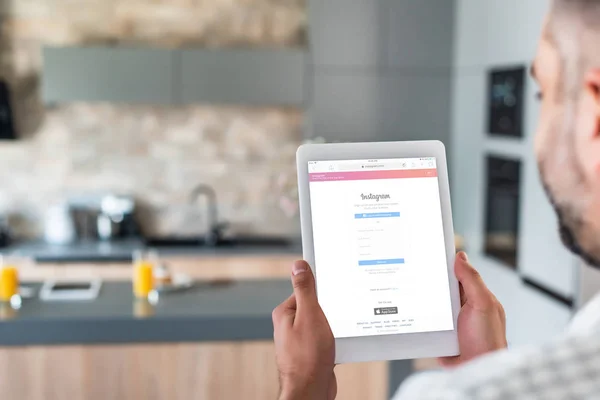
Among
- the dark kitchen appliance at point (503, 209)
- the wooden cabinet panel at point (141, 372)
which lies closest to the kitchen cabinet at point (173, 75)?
the dark kitchen appliance at point (503, 209)

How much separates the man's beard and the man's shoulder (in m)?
Result: 0.19

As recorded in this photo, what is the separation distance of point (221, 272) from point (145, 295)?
1.32 meters

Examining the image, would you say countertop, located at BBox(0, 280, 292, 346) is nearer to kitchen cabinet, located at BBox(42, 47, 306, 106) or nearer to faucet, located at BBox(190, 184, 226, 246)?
kitchen cabinet, located at BBox(42, 47, 306, 106)

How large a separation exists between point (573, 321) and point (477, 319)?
0.38 metres

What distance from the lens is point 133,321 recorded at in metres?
2.39

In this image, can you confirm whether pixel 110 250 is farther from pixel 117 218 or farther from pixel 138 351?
pixel 138 351

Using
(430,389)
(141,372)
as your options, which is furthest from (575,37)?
(141,372)

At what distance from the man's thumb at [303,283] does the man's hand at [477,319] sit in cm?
22

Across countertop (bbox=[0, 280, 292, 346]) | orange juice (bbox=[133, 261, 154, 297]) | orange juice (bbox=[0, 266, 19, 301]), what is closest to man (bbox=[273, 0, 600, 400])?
countertop (bbox=[0, 280, 292, 346])

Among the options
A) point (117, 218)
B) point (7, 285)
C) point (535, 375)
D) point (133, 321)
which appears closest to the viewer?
point (535, 375)

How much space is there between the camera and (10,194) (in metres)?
4.37

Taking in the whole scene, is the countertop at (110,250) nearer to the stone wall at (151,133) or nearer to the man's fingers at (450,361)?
the stone wall at (151,133)

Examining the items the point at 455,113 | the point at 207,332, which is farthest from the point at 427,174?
the point at 455,113

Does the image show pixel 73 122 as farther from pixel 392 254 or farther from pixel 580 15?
pixel 580 15
